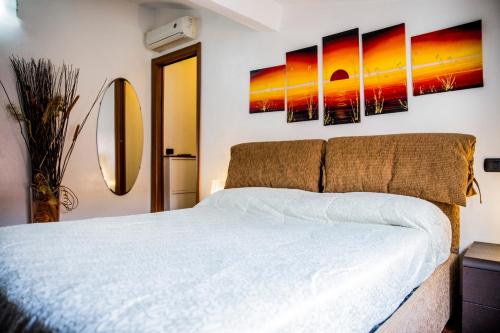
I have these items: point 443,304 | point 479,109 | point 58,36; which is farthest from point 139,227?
point 58,36

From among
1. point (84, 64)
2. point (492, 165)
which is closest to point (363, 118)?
point (492, 165)

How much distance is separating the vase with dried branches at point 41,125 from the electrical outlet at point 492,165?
318 cm

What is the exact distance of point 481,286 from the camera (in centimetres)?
151

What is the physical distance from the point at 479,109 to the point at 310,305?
1747 mm

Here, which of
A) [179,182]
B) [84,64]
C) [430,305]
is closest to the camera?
[430,305]

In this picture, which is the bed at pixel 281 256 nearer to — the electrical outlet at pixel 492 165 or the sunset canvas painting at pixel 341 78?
the electrical outlet at pixel 492 165

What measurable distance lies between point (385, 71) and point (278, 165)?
0.97m

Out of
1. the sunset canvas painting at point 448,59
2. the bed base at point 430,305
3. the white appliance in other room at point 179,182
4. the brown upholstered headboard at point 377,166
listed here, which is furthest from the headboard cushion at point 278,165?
the white appliance in other room at point 179,182

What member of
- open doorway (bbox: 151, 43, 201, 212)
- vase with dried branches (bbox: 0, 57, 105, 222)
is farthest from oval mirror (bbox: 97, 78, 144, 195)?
vase with dried branches (bbox: 0, 57, 105, 222)

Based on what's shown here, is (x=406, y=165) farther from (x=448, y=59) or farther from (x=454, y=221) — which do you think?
(x=448, y=59)

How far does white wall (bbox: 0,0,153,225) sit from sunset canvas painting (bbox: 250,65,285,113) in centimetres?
151

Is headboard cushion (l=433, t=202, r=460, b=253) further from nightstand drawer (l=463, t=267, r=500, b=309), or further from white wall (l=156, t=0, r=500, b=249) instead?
nightstand drawer (l=463, t=267, r=500, b=309)

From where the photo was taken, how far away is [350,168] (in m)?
2.14

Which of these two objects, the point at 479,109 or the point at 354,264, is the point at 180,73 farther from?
the point at 354,264
